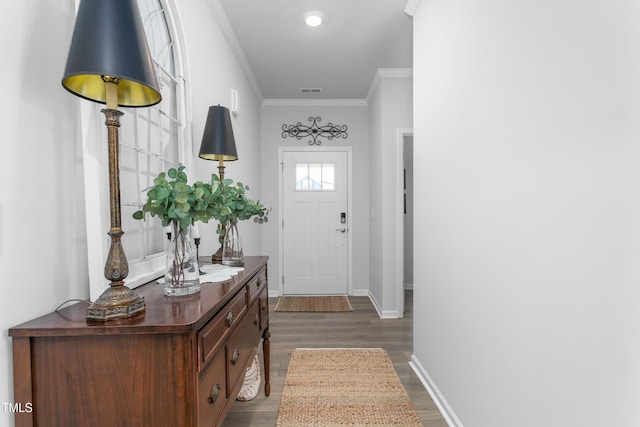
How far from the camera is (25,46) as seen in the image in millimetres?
863

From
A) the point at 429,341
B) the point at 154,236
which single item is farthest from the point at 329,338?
the point at 154,236

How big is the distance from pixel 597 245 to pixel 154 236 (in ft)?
5.31

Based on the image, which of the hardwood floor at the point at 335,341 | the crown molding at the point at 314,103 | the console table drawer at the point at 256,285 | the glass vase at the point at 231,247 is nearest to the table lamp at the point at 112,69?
the console table drawer at the point at 256,285

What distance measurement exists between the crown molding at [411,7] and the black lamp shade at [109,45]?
6.94 feet

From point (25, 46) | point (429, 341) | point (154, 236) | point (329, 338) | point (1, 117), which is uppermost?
point (25, 46)

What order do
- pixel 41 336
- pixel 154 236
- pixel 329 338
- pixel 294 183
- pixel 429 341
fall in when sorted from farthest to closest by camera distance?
pixel 294 183
pixel 329 338
pixel 429 341
pixel 154 236
pixel 41 336

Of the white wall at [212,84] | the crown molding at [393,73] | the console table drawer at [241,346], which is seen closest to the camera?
the console table drawer at [241,346]

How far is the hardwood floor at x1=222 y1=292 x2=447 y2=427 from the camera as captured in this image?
190 centimetres

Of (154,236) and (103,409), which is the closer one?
(103,409)

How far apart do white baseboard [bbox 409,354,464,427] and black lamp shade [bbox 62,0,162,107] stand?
80.0 inches

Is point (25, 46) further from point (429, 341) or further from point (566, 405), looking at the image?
point (429, 341)

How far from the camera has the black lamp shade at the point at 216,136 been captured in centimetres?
183

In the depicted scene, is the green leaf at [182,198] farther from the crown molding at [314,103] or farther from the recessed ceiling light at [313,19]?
the crown molding at [314,103]

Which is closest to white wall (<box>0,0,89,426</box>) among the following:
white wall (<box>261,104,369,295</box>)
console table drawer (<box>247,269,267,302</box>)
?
console table drawer (<box>247,269,267,302</box>)
